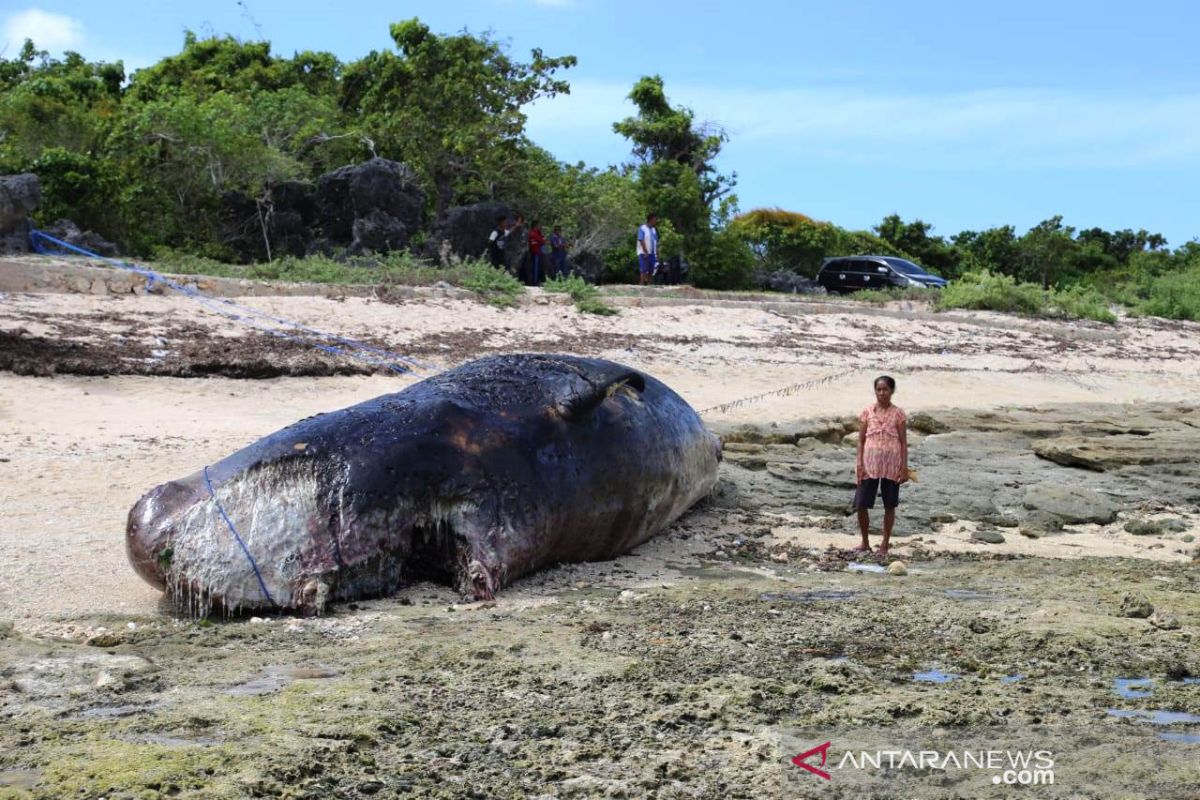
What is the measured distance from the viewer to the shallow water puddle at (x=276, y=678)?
497 cm

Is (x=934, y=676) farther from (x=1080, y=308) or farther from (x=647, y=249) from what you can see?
(x=1080, y=308)

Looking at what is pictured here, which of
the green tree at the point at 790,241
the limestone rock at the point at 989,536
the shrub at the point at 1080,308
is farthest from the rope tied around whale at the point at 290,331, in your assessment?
the green tree at the point at 790,241

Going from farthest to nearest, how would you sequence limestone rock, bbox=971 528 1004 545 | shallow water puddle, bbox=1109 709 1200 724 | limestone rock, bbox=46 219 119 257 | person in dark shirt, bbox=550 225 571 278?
person in dark shirt, bbox=550 225 571 278 → limestone rock, bbox=46 219 119 257 → limestone rock, bbox=971 528 1004 545 → shallow water puddle, bbox=1109 709 1200 724

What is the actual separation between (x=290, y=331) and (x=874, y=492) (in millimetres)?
8556

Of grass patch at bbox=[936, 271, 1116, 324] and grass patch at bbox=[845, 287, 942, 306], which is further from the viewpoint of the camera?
grass patch at bbox=[845, 287, 942, 306]

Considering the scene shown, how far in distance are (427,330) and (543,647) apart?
1111 cm

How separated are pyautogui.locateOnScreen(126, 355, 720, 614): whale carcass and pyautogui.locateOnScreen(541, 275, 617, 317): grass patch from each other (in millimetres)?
10815

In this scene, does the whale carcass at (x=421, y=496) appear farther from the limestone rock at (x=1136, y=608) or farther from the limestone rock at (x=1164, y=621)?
the limestone rock at (x=1164, y=621)

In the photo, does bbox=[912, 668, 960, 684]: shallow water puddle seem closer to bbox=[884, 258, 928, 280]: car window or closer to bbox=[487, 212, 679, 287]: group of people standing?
bbox=[487, 212, 679, 287]: group of people standing

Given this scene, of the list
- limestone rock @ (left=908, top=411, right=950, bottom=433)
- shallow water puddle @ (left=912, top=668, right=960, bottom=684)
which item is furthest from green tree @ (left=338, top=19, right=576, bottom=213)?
shallow water puddle @ (left=912, top=668, right=960, bottom=684)

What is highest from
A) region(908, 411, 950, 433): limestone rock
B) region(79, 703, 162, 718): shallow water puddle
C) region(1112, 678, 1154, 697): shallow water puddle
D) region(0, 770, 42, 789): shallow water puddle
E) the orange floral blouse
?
the orange floral blouse

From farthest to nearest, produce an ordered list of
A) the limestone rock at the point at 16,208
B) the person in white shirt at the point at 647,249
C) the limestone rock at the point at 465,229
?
the limestone rock at the point at 465,229
the person in white shirt at the point at 647,249
the limestone rock at the point at 16,208

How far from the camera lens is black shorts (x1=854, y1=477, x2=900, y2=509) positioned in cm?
841

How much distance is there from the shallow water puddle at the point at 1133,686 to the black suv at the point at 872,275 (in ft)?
85.4
